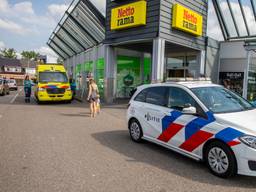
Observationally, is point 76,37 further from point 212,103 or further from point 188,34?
point 212,103

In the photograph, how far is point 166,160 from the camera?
5.12m

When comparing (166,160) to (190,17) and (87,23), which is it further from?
(87,23)

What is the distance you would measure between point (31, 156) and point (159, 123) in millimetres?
2859

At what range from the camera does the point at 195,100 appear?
4.84 meters

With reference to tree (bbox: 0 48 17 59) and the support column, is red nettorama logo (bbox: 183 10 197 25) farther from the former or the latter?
tree (bbox: 0 48 17 59)

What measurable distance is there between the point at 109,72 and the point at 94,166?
440 inches

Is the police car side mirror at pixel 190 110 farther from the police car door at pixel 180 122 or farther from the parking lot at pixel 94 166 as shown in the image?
the parking lot at pixel 94 166

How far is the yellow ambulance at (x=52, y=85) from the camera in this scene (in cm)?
1488

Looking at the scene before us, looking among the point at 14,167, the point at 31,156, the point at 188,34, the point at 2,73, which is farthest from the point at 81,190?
the point at 2,73

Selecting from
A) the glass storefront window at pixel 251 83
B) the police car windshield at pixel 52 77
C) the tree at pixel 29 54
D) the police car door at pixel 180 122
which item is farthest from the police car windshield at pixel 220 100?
the tree at pixel 29 54

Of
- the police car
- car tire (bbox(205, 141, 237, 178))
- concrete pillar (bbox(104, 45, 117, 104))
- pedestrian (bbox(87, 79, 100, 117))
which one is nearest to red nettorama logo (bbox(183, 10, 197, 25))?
concrete pillar (bbox(104, 45, 117, 104))

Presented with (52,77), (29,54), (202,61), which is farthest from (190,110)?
(29,54)

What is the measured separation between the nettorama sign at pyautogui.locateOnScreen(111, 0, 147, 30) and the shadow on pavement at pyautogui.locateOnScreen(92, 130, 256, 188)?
289 inches

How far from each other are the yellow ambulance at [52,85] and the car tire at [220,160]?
12.2m
